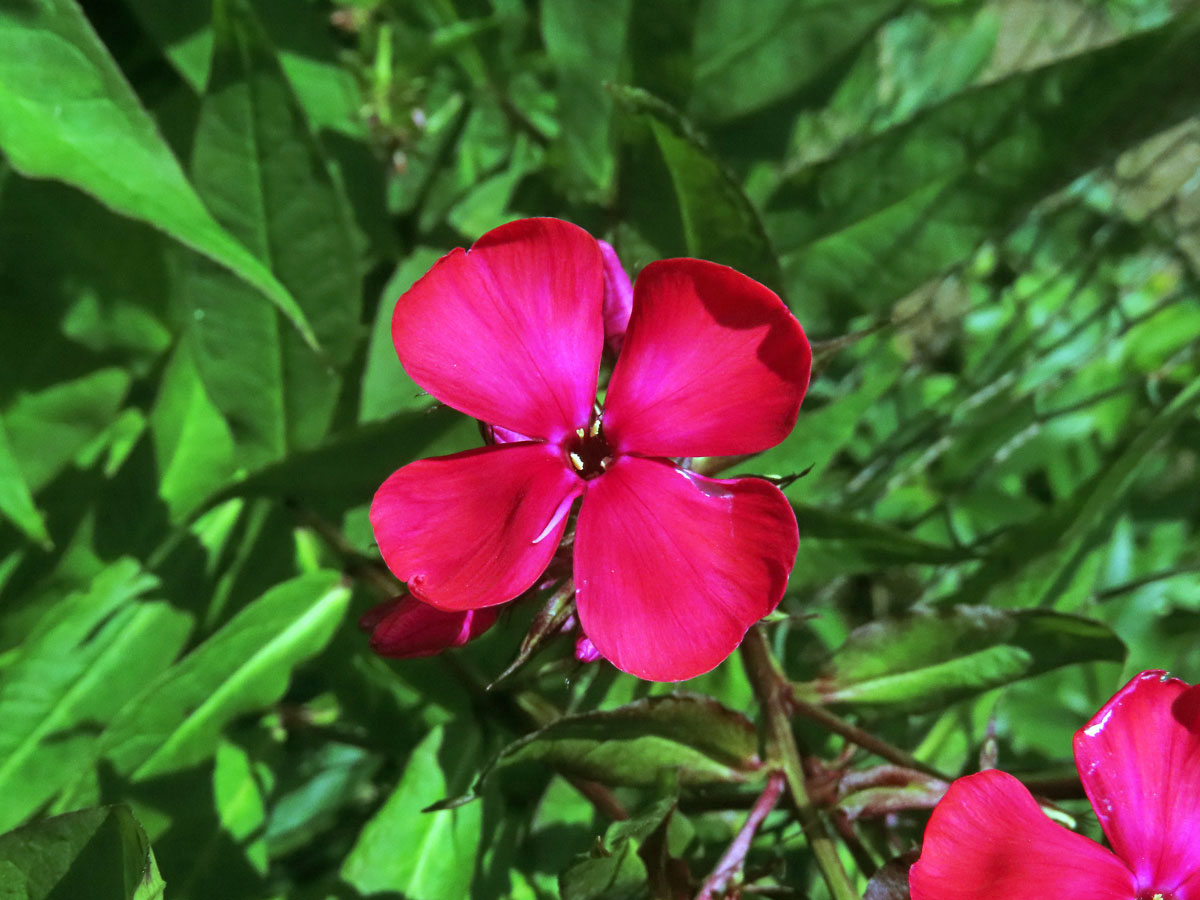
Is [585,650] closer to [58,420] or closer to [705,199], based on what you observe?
[705,199]

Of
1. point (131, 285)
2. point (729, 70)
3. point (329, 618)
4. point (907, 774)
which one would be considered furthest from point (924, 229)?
point (131, 285)

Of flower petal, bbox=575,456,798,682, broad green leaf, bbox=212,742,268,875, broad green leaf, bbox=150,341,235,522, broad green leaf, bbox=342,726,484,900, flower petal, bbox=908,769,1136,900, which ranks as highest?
flower petal, bbox=575,456,798,682

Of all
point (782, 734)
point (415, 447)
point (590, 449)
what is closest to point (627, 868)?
point (782, 734)

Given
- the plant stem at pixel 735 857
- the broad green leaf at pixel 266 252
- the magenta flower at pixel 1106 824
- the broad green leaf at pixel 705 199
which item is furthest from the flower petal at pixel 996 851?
the broad green leaf at pixel 266 252

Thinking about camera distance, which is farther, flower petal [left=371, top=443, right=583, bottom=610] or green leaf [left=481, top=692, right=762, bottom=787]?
green leaf [left=481, top=692, right=762, bottom=787]

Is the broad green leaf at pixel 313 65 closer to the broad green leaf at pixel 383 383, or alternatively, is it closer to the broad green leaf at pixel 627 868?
the broad green leaf at pixel 383 383

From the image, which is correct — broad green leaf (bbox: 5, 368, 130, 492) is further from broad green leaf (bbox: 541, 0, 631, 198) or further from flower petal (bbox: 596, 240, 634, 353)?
flower petal (bbox: 596, 240, 634, 353)

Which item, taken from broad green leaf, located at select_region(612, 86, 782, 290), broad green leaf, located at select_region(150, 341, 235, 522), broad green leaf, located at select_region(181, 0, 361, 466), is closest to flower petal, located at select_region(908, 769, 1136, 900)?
broad green leaf, located at select_region(612, 86, 782, 290)

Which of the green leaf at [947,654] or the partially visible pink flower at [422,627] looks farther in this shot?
the green leaf at [947,654]
